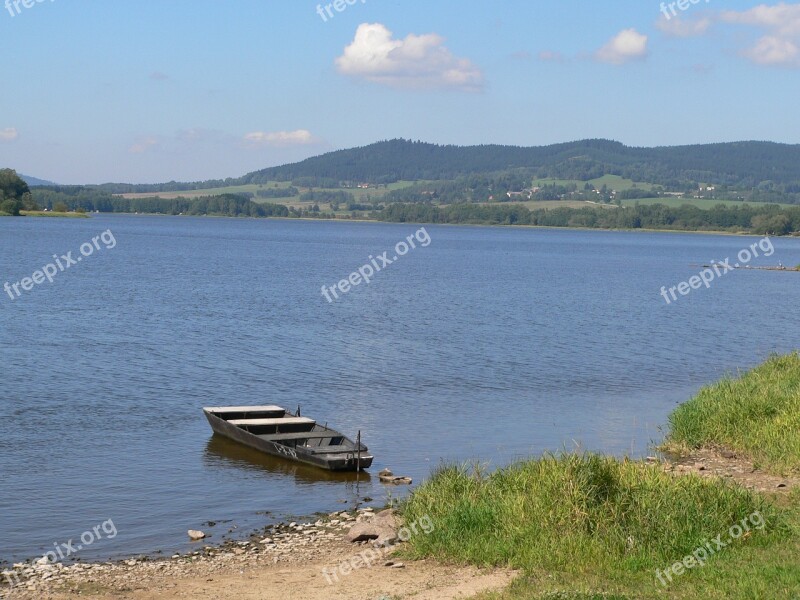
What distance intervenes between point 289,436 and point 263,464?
1.12 meters

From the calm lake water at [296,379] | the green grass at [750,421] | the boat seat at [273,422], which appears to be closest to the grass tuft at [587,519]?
the calm lake water at [296,379]

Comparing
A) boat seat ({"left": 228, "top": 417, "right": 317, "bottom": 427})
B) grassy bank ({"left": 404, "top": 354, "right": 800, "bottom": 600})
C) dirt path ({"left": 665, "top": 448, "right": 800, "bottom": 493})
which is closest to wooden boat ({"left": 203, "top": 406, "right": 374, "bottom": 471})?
boat seat ({"left": 228, "top": 417, "right": 317, "bottom": 427})

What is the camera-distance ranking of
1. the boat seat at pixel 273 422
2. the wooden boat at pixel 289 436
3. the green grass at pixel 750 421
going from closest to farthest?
the green grass at pixel 750 421
the wooden boat at pixel 289 436
the boat seat at pixel 273 422

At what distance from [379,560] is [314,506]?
5.82m

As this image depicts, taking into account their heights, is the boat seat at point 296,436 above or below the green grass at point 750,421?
below

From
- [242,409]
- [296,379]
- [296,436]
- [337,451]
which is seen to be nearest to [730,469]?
[337,451]

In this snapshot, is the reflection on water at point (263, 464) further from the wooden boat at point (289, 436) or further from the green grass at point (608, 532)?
the green grass at point (608, 532)

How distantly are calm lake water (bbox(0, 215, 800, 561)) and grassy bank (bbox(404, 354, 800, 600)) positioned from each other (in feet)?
15.9

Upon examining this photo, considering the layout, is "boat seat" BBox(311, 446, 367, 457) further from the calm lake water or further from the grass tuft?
the grass tuft

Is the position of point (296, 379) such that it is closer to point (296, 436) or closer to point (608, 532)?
point (296, 436)

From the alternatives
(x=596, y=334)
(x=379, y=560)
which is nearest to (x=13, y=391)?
(x=379, y=560)

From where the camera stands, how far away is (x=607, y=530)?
1545 cm

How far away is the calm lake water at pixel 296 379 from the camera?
898 inches

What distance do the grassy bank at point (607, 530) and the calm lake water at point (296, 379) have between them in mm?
4850
